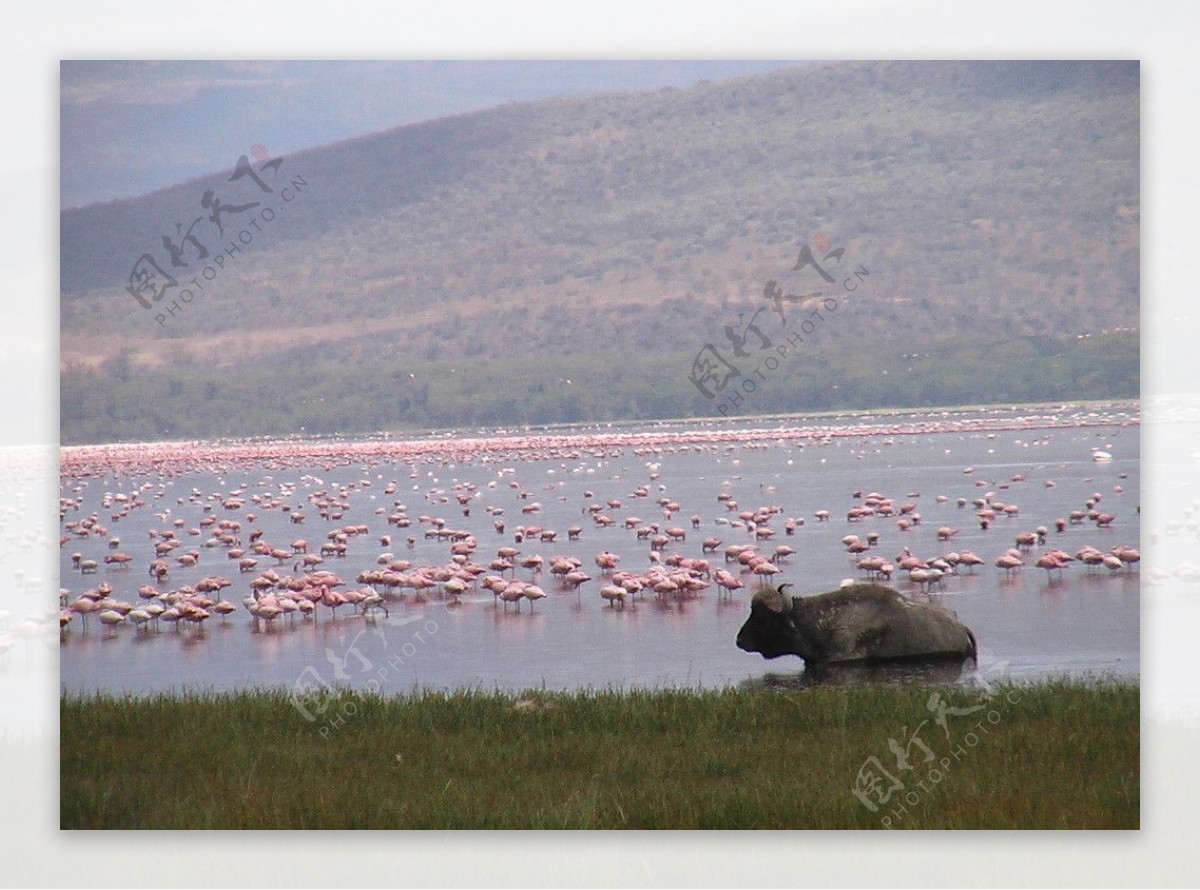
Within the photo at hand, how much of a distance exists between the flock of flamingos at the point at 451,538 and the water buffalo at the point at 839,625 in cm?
19

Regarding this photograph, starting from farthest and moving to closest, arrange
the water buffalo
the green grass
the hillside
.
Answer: the water buffalo
the hillside
the green grass

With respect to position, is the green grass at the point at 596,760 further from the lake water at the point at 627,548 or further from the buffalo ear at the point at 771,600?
the buffalo ear at the point at 771,600

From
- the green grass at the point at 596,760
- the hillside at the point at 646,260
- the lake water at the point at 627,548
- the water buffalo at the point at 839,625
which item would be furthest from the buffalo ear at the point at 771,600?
the hillside at the point at 646,260

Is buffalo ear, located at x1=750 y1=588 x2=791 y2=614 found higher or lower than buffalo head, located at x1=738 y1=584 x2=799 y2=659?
higher

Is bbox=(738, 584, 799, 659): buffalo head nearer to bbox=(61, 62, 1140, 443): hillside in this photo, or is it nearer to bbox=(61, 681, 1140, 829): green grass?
bbox=(61, 681, 1140, 829): green grass

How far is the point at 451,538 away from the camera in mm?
7973

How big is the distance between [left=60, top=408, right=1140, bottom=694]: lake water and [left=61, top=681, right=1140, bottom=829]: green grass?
0.19 meters

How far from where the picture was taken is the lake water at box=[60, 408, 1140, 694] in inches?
279

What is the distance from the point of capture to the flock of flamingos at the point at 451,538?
7227mm

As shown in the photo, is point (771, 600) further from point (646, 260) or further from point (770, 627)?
point (646, 260)

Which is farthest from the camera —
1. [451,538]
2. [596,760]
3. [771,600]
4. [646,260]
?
[451,538]

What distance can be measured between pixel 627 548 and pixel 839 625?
46.2 inches

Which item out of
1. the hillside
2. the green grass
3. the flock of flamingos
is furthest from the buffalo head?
the hillside

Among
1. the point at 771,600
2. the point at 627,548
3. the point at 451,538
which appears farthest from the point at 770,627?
the point at 451,538
